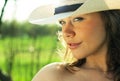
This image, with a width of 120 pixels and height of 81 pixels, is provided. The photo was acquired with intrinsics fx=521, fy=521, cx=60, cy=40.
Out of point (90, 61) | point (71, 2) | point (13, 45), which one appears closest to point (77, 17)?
point (71, 2)

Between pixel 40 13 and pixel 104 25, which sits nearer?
pixel 104 25

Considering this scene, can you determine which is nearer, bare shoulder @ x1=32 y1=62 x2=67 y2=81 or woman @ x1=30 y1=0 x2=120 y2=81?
woman @ x1=30 y1=0 x2=120 y2=81

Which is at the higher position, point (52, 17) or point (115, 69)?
point (52, 17)

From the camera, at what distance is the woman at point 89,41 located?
9.14ft

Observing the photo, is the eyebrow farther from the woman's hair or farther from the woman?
the woman's hair

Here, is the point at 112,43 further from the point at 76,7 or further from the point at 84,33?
the point at 76,7

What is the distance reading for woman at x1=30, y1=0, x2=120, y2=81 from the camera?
9.14 ft

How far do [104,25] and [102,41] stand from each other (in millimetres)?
90

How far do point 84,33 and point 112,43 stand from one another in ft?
0.73

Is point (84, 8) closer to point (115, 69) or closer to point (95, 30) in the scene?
point (95, 30)

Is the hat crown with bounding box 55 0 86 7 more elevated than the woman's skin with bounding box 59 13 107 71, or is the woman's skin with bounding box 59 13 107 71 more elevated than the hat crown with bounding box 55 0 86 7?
the hat crown with bounding box 55 0 86 7

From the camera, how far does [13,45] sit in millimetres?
4281

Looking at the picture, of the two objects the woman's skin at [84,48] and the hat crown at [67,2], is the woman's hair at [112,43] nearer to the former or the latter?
the woman's skin at [84,48]

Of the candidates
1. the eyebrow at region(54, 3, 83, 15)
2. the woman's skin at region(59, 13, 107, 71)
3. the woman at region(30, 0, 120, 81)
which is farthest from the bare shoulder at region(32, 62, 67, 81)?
the eyebrow at region(54, 3, 83, 15)
